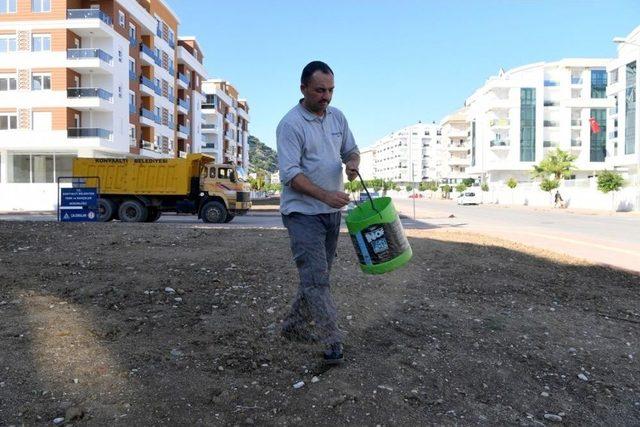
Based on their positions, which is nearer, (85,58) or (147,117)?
(85,58)

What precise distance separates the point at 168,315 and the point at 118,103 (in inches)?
1560

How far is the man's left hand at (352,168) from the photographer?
3.59 m

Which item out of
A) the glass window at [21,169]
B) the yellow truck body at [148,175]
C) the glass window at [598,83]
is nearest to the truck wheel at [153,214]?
A: the yellow truck body at [148,175]

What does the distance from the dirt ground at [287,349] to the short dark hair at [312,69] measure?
1.83 metres

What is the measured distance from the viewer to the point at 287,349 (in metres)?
3.73

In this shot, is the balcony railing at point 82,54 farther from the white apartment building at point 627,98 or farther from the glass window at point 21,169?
the white apartment building at point 627,98

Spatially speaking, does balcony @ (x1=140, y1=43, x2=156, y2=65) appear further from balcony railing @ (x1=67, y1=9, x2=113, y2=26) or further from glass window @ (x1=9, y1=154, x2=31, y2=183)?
glass window @ (x1=9, y1=154, x2=31, y2=183)

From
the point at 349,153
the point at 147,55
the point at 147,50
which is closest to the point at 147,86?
the point at 147,55

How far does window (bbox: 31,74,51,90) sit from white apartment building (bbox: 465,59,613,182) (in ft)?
197

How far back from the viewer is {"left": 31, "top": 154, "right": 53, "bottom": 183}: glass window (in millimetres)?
38219

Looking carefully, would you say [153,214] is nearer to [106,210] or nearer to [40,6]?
[106,210]

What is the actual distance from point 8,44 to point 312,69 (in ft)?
136

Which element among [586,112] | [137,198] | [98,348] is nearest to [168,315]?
[98,348]

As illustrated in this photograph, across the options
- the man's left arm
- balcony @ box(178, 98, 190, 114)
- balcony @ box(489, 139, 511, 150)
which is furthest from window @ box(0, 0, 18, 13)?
balcony @ box(489, 139, 511, 150)
